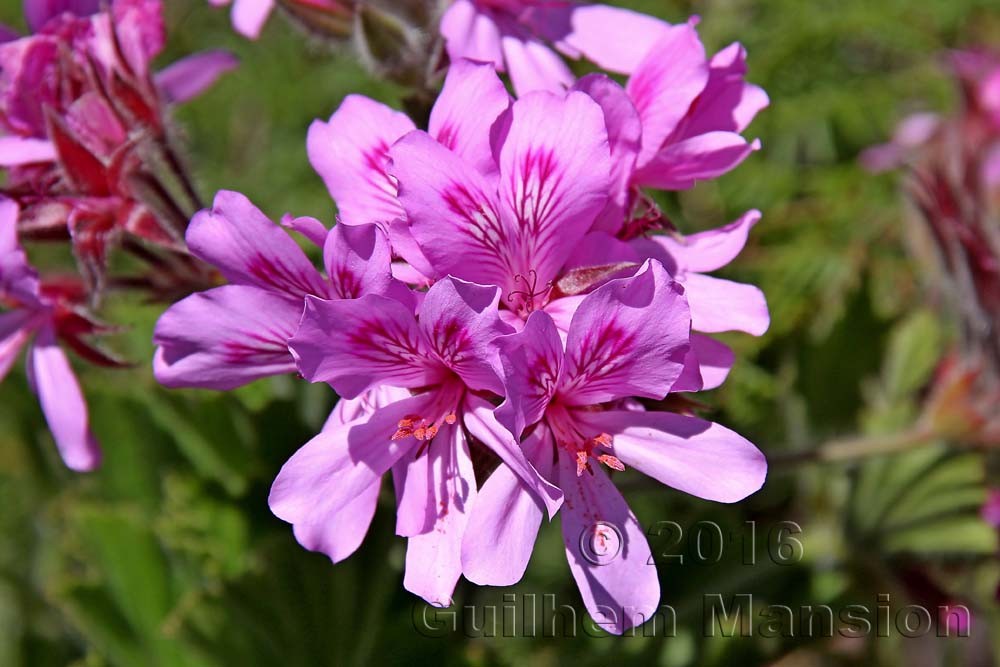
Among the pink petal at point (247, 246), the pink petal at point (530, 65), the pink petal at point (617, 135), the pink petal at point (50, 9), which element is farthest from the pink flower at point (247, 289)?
the pink petal at point (50, 9)

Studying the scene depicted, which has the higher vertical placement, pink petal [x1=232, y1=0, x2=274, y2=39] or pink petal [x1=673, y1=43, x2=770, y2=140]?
pink petal [x1=673, y1=43, x2=770, y2=140]

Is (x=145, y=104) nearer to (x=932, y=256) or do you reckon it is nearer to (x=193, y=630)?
(x=193, y=630)

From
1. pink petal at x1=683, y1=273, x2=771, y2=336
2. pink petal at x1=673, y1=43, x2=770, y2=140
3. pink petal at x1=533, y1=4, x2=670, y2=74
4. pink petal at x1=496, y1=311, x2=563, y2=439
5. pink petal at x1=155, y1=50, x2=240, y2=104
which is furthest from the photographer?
pink petal at x1=155, y1=50, x2=240, y2=104

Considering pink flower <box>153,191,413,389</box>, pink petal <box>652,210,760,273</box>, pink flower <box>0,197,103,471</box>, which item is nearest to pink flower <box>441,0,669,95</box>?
pink petal <box>652,210,760,273</box>

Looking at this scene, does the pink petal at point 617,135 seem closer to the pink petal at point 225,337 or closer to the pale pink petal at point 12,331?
the pink petal at point 225,337

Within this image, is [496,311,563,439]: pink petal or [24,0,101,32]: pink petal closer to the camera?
[496,311,563,439]: pink petal

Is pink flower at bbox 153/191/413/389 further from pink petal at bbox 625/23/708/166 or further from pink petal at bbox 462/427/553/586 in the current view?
pink petal at bbox 625/23/708/166

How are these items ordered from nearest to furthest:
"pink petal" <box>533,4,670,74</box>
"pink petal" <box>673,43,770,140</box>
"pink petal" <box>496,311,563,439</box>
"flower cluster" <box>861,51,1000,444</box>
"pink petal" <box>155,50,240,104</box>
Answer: "pink petal" <box>496,311,563,439</box>, "pink petal" <box>673,43,770,140</box>, "pink petal" <box>533,4,670,74</box>, "pink petal" <box>155,50,240,104</box>, "flower cluster" <box>861,51,1000,444</box>
